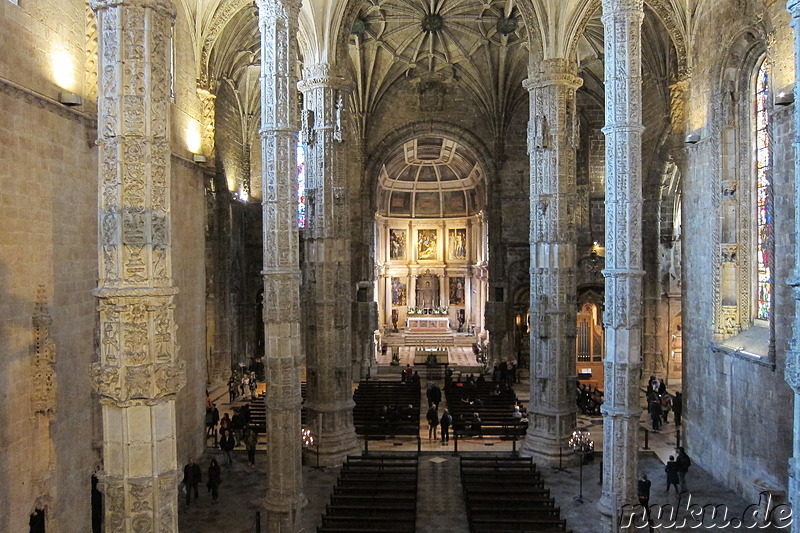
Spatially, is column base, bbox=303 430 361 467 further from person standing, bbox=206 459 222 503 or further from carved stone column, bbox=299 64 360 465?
person standing, bbox=206 459 222 503

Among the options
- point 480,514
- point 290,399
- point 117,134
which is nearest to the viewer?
point 117,134

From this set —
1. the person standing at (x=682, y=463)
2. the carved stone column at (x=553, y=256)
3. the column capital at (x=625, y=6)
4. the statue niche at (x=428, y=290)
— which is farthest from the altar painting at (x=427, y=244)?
the column capital at (x=625, y=6)

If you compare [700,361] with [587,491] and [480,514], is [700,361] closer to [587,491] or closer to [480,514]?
[587,491]

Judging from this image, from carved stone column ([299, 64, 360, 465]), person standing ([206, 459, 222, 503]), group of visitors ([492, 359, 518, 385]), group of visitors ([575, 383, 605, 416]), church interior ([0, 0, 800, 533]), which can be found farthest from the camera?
group of visitors ([492, 359, 518, 385])

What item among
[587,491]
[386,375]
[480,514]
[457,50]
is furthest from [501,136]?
[480,514]

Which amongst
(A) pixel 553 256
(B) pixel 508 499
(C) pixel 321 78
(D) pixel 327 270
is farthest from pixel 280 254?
(A) pixel 553 256

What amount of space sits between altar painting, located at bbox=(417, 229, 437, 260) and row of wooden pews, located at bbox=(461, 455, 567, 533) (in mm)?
30821

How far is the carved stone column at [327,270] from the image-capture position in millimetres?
19203

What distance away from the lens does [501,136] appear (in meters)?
33.5

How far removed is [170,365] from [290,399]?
6.72 m

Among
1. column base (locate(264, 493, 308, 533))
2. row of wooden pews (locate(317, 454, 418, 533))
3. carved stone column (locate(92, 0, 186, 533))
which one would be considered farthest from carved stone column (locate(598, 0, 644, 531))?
carved stone column (locate(92, 0, 186, 533))

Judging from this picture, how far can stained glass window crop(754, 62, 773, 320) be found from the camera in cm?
1658

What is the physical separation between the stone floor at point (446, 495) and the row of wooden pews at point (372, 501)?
2.16 feet

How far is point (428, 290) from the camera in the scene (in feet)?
158
